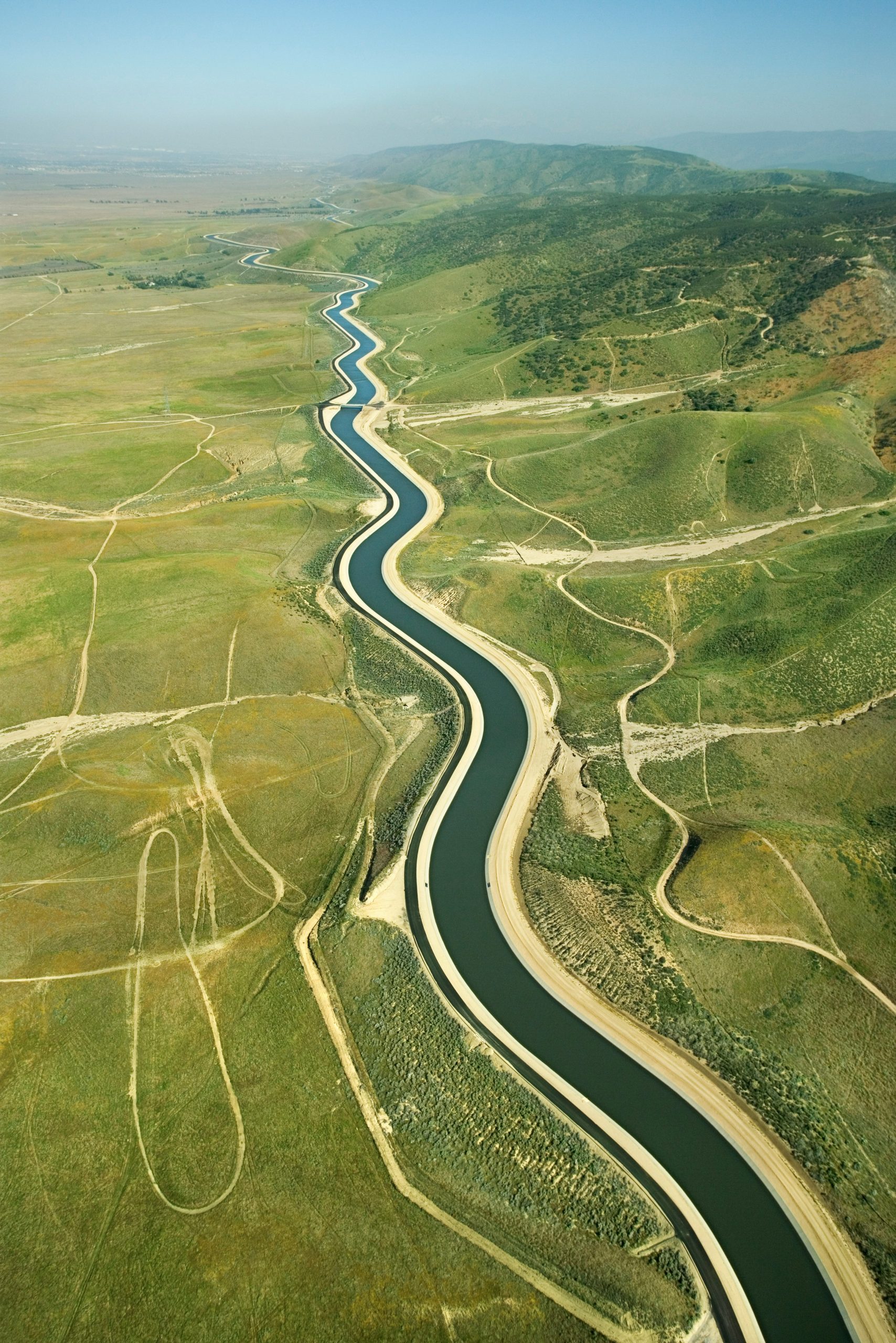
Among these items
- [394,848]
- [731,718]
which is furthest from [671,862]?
[394,848]

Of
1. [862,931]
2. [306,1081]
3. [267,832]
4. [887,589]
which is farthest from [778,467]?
[306,1081]

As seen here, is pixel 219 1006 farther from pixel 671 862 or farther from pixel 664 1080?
pixel 671 862

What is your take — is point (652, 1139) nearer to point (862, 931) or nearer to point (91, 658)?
point (862, 931)

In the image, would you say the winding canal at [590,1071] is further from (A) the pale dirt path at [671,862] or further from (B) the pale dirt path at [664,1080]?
(A) the pale dirt path at [671,862]

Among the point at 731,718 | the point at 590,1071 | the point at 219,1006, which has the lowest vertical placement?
the point at 590,1071

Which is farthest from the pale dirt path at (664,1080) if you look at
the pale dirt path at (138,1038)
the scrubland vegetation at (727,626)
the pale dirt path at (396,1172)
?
the pale dirt path at (138,1038)

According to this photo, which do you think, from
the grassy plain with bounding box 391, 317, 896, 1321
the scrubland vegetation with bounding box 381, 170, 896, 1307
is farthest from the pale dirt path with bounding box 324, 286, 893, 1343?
the scrubland vegetation with bounding box 381, 170, 896, 1307
